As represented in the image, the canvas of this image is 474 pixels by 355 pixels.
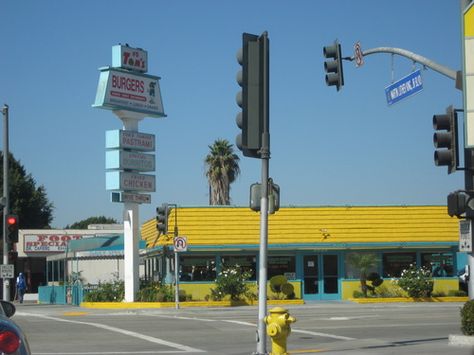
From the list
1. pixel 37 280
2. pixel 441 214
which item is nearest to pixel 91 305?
pixel 441 214

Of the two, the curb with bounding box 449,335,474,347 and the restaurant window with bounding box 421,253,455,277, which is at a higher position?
the restaurant window with bounding box 421,253,455,277

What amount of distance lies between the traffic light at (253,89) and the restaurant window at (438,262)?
27900mm

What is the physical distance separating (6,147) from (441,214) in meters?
20.8

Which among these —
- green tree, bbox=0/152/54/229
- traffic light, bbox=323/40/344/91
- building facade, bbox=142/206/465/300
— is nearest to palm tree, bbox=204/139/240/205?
green tree, bbox=0/152/54/229

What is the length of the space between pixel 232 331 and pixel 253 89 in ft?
34.3

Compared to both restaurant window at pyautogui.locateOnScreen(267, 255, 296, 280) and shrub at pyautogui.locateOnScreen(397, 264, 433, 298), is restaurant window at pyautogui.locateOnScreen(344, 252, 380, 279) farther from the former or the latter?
restaurant window at pyautogui.locateOnScreen(267, 255, 296, 280)

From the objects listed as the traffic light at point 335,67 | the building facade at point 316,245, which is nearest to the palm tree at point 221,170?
the building facade at point 316,245

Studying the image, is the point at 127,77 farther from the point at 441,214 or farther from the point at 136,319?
the point at 441,214

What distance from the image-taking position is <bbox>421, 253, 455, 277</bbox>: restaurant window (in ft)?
131

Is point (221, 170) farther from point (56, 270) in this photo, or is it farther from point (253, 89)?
point (253, 89)

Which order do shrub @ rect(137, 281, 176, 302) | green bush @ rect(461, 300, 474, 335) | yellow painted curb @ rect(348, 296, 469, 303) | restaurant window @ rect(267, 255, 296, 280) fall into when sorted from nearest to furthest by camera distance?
1. green bush @ rect(461, 300, 474, 335)
2. shrub @ rect(137, 281, 176, 302)
3. yellow painted curb @ rect(348, 296, 469, 303)
4. restaurant window @ rect(267, 255, 296, 280)

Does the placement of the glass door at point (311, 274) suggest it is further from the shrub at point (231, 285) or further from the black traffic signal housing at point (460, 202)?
the black traffic signal housing at point (460, 202)

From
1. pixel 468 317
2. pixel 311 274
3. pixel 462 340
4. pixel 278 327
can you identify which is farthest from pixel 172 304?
pixel 278 327

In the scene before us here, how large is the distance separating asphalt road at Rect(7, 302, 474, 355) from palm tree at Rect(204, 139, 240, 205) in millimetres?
35326
